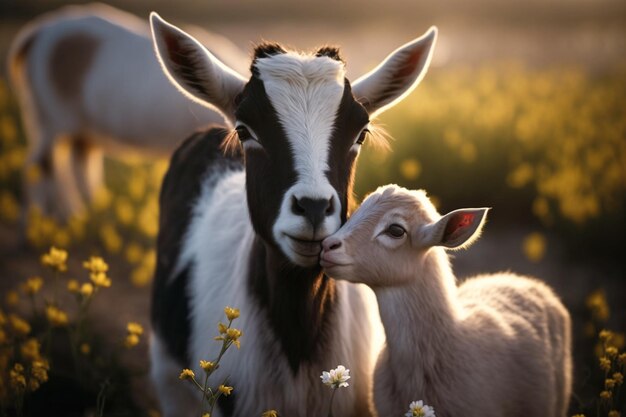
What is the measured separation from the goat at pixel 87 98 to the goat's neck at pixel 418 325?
6498 mm

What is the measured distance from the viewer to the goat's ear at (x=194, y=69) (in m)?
4.19

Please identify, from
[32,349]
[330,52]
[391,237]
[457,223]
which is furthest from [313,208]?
[32,349]

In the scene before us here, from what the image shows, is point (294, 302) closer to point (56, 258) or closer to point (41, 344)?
point (56, 258)

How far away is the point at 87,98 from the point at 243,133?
6.69 meters

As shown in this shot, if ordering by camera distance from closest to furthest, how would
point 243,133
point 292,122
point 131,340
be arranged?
point 292,122, point 243,133, point 131,340

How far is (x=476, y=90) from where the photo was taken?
1454cm

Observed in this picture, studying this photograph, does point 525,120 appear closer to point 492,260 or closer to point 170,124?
point 492,260

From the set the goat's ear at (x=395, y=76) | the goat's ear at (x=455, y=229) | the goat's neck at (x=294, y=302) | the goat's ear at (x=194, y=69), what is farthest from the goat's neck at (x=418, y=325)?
the goat's ear at (x=194, y=69)

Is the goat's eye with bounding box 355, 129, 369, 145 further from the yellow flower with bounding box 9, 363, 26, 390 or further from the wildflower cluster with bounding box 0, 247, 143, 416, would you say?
the yellow flower with bounding box 9, 363, 26, 390

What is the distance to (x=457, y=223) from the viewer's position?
381 cm

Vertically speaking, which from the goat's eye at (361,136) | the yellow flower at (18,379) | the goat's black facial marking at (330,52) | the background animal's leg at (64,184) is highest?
the goat's black facial marking at (330,52)

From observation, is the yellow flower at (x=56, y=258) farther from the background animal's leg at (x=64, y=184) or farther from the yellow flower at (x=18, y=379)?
the background animal's leg at (x=64, y=184)

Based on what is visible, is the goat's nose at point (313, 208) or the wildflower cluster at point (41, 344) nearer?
the goat's nose at point (313, 208)

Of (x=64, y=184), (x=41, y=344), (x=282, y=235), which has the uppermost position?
(x=282, y=235)
